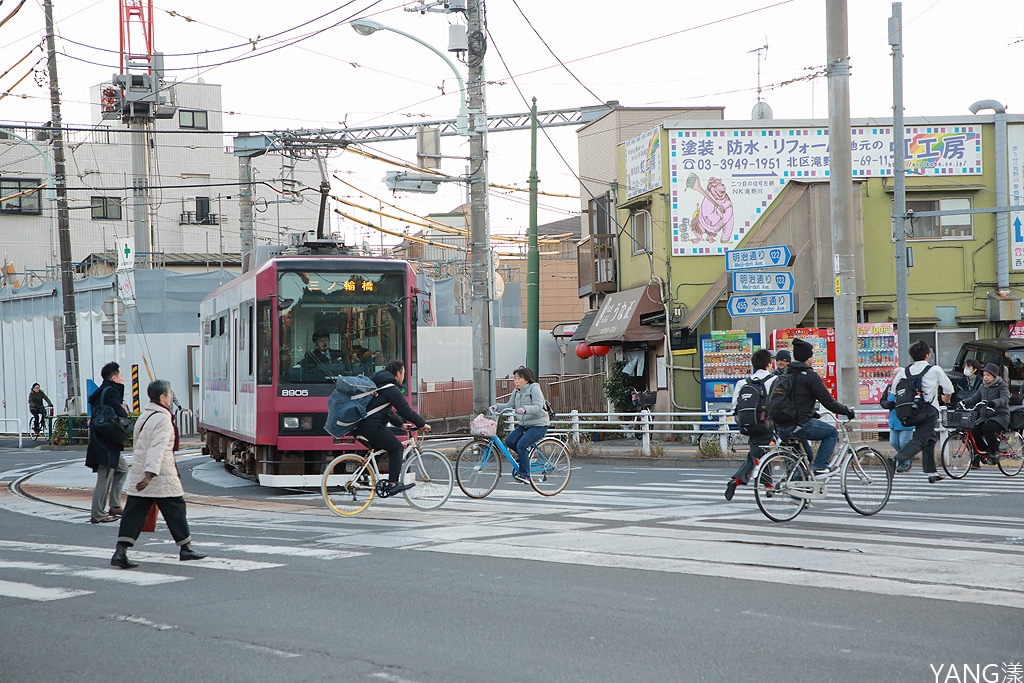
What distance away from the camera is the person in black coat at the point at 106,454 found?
12.0 metres

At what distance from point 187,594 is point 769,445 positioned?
6.60m

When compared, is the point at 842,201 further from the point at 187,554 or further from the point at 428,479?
the point at 187,554

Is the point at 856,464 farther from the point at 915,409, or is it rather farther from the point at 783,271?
the point at 783,271

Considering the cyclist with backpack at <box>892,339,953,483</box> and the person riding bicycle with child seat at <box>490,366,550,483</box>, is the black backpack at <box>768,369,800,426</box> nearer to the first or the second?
the person riding bicycle with child seat at <box>490,366,550,483</box>

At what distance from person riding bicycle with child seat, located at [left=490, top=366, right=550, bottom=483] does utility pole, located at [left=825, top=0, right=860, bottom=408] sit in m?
7.58

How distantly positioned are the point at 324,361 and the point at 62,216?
1650 cm

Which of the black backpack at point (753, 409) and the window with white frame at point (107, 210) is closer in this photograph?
the black backpack at point (753, 409)

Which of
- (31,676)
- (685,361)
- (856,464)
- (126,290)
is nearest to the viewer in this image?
(31,676)

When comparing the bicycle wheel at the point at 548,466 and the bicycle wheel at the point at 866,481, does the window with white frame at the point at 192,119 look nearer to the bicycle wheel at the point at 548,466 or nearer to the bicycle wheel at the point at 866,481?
the bicycle wheel at the point at 548,466

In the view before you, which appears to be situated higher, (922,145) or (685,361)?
(922,145)

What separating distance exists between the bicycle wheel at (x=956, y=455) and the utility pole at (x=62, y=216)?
881 inches

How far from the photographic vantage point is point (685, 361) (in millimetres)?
26141

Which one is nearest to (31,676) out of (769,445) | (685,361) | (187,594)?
(187,594)

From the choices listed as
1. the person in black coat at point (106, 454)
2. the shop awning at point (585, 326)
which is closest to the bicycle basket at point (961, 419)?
the person in black coat at point (106, 454)
